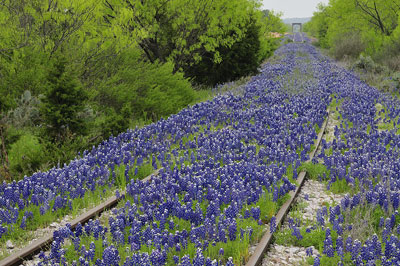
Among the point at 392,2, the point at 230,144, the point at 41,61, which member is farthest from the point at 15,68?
the point at 392,2

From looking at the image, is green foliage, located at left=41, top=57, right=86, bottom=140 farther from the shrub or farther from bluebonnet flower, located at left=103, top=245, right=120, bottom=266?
the shrub

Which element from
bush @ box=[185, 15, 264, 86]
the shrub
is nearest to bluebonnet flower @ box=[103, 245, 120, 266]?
bush @ box=[185, 15, 264, 86]

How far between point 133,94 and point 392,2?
898 inches

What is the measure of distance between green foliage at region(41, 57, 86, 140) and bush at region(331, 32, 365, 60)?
3054 centimetres

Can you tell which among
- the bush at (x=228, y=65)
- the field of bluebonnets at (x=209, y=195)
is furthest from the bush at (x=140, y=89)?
the bush at (x=228, y=65)

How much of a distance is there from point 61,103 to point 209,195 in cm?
518

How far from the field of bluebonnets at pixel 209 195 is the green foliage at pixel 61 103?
3.61 ft

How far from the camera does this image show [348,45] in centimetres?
3681

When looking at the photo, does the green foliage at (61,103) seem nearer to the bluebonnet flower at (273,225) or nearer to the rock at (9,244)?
the rock at (9,244)

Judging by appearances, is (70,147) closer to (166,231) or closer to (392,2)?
(166,231)

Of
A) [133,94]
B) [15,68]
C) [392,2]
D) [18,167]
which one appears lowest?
[18,167]

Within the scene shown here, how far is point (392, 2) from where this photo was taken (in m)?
Result: 28.3

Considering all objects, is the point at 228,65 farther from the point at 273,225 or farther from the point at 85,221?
the point at 273,225

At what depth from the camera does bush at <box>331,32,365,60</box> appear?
35188 millimetres
